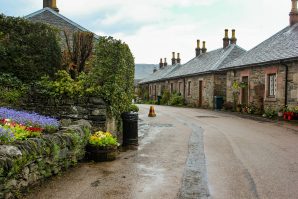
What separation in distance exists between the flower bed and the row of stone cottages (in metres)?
14.0

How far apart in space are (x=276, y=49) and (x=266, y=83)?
2.20m

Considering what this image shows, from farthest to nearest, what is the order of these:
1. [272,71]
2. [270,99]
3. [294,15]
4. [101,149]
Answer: [294,15]
[270,99]
[272,71]
[101,149]

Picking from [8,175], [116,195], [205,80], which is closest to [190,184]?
[116,195]

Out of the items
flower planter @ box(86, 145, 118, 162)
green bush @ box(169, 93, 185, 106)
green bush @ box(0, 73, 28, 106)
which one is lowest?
flower planter @ box(86, 145, 118, 162)

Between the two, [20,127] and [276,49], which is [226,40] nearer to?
[276,49]

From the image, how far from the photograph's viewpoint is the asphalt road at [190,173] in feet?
19.0

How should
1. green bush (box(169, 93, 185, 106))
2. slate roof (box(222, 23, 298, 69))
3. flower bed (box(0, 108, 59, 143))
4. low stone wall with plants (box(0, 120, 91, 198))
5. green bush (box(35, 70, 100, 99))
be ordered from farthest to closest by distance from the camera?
green bush (box(169, 93, 185, 106)), slate roof (box(222, 23, 298, 69)), green bush (box(35, 70, 100, 99)), flower bed (box(0, 108, 59, 143)), low stone wall with plants (box(0, 120, 91, 198))

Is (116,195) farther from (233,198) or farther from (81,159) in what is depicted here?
(81,159)

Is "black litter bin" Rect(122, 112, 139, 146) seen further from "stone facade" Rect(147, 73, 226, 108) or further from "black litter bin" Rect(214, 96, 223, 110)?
"stone facade" Rect(147, 73, 226, 108)

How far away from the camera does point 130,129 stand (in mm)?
10445

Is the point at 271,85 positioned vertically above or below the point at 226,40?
below

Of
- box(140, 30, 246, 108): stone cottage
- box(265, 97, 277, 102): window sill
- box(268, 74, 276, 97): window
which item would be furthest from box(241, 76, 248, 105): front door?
box(140, 30, 246, 108): stone cottage

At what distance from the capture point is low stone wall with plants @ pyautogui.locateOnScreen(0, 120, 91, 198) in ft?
16.1

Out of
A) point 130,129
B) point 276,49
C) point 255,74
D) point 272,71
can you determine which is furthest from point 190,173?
point 255,74
